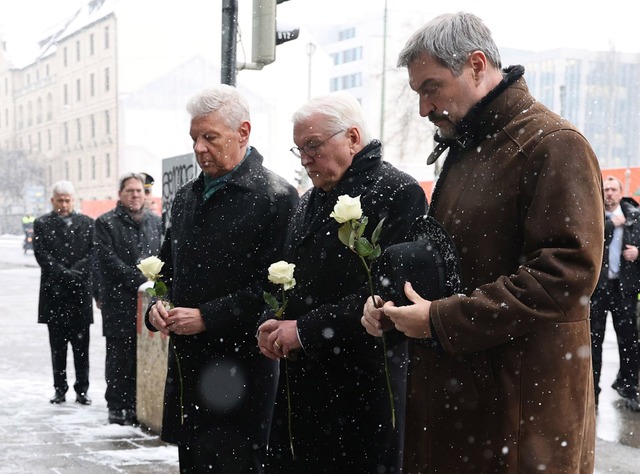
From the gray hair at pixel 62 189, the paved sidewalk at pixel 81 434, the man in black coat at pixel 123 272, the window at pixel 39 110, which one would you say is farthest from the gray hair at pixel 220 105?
the window at pixel 39 110

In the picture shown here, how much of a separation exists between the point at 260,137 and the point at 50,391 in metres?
55.4

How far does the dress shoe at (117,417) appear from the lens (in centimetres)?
673

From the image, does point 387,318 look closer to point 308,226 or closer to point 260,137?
point 308,226

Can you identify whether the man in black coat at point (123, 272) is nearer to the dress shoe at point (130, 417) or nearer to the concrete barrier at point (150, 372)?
the dress shoe at point (130, 417)

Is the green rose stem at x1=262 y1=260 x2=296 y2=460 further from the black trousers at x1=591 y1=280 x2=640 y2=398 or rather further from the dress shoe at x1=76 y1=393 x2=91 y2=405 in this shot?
the black trousers at x1=591 y1=280 x2=640 y2=398

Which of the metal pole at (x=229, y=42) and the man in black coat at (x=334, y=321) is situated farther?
the metal pole at (x=229, y=42)

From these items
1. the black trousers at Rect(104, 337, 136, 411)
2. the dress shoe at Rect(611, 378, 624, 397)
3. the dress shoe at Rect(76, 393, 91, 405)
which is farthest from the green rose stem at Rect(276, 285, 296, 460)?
the dress shoe at Rect(611, 378, 624, 397)

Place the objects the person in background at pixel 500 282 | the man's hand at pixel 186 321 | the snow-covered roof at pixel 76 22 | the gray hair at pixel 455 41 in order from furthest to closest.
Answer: the snow-covered roof at pixel 76 22, the man's hand at pixel 186 321, the gray hair at pixel 455 41, the person in background at pixel 500 282

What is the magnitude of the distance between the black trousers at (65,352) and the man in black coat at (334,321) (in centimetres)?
476

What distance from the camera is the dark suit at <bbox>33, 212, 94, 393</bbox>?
25.8 ft

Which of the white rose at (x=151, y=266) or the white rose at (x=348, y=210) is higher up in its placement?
the white rose at (x=348, y=210)

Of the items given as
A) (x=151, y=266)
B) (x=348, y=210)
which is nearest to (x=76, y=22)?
(x=151, y=266)

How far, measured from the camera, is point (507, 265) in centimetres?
238

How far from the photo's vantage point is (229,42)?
5902 millimetres
